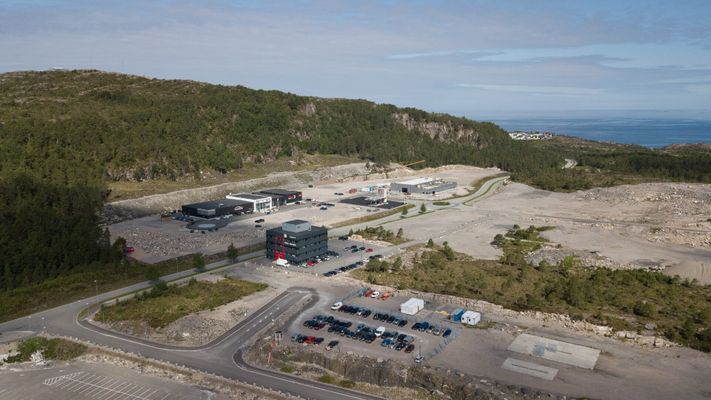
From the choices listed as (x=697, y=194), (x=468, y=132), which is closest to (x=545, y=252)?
(x=697, y=194)

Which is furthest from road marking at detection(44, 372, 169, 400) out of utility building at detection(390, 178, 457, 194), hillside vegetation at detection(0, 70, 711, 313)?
utility building at detection(390, 178, 457, 194)

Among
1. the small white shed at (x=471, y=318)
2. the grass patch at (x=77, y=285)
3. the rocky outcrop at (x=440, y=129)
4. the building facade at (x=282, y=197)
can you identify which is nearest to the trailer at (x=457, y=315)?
the small white shed at (x=471, y=318)

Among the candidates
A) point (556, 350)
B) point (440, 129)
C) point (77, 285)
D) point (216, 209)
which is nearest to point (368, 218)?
point (216, 209)

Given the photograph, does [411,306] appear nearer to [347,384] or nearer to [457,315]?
[457,315]

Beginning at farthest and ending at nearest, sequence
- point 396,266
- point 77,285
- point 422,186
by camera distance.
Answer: point 422,186
point 396,266
point 77,285

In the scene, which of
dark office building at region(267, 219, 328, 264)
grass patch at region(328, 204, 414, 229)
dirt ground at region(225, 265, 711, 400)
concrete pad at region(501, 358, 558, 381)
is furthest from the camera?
grass patch at region(328, 204, 414, 229)

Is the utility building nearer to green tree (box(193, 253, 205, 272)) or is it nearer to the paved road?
green tree (box(193, 253, 205, 272))

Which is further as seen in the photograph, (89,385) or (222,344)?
(222,344)

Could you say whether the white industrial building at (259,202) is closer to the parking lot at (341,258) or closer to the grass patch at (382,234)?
the grass patch at (382,234)
